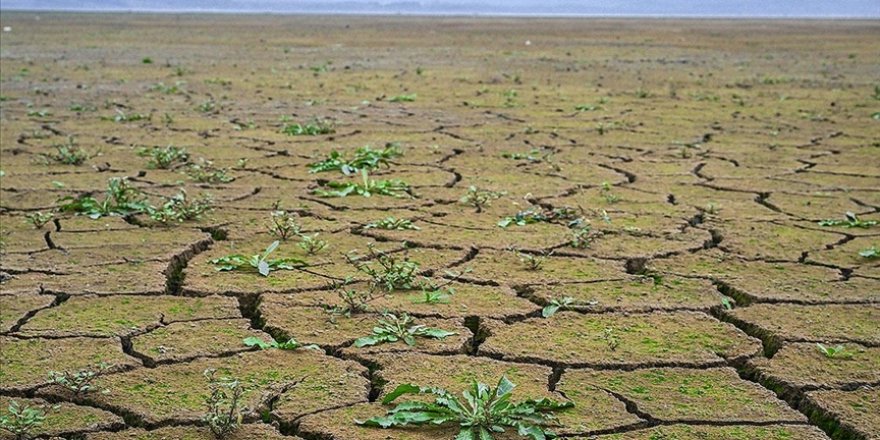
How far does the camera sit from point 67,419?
8.34 feet

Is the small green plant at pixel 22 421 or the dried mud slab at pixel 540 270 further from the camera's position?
the dried mud slab at pixel 540 270

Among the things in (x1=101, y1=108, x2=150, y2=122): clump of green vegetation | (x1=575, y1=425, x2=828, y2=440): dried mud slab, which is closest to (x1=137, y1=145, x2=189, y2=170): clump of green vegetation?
(x1=101, y1=108, x2=150, y2=122): clump of green vegetation

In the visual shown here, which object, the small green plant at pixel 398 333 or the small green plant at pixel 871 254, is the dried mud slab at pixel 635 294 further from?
the small green plant at pixel 871 254

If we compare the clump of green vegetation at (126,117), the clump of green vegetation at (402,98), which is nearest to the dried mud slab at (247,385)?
the clump of green vegetation at (126,117)

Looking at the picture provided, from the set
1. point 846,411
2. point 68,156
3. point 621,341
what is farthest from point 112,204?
point 846,411

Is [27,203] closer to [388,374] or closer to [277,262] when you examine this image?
[277,262]

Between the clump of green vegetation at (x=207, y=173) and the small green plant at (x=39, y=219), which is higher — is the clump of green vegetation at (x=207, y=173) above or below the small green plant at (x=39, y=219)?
below

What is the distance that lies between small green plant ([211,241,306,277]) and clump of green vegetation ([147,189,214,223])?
0.64m

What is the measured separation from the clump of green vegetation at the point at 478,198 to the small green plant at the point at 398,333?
1773mm

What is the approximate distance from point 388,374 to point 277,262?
116 cm

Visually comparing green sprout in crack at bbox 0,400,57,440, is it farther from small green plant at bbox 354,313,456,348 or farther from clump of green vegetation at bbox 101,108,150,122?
clump of green vegetation at bbox 101,108,150,122

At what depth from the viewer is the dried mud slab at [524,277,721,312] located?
11.4 ft

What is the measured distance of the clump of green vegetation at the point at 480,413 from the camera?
8.07ft

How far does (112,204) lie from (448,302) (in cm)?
196
